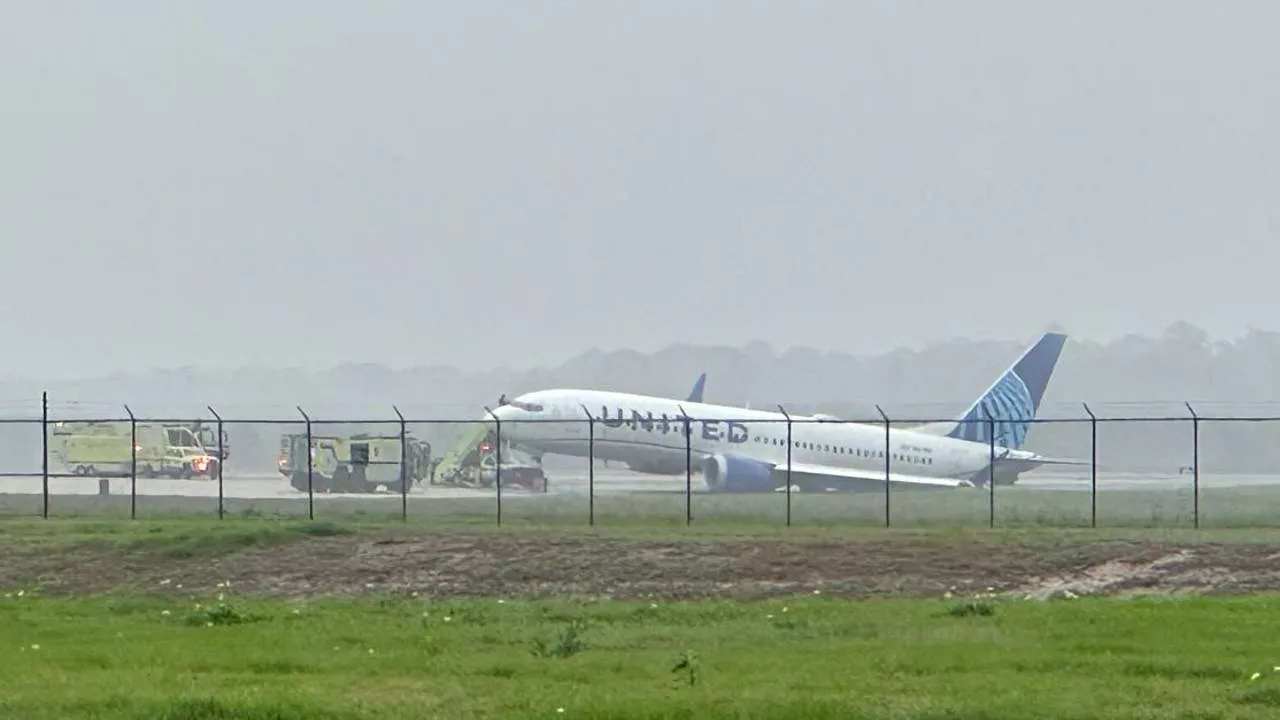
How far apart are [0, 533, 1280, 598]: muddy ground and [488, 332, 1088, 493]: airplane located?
1902cm

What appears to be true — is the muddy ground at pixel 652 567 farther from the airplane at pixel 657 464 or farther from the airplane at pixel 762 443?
the airplane at pixel 657 464

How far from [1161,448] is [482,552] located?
1536 inches

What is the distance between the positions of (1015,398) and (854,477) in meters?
9.42

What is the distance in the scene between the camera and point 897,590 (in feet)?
74.7

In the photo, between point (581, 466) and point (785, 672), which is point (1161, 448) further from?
point (785, 672)

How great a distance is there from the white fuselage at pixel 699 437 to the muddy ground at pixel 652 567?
19.0m

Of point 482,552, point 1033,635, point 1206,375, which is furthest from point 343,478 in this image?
point 1206,375

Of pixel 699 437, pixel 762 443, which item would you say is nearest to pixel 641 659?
pixel 699 437

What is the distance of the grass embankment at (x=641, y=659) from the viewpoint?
12664 millimetres

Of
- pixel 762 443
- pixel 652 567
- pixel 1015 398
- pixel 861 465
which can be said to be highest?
pixel 1015 398

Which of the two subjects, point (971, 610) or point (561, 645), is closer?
point (561, 645)

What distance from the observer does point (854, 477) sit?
160 feet

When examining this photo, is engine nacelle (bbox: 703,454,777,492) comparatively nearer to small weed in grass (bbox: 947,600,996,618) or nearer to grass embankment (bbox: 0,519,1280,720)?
grass embankment (bbox: 0,519,1280,720)

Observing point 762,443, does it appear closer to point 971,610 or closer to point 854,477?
point 854,477
